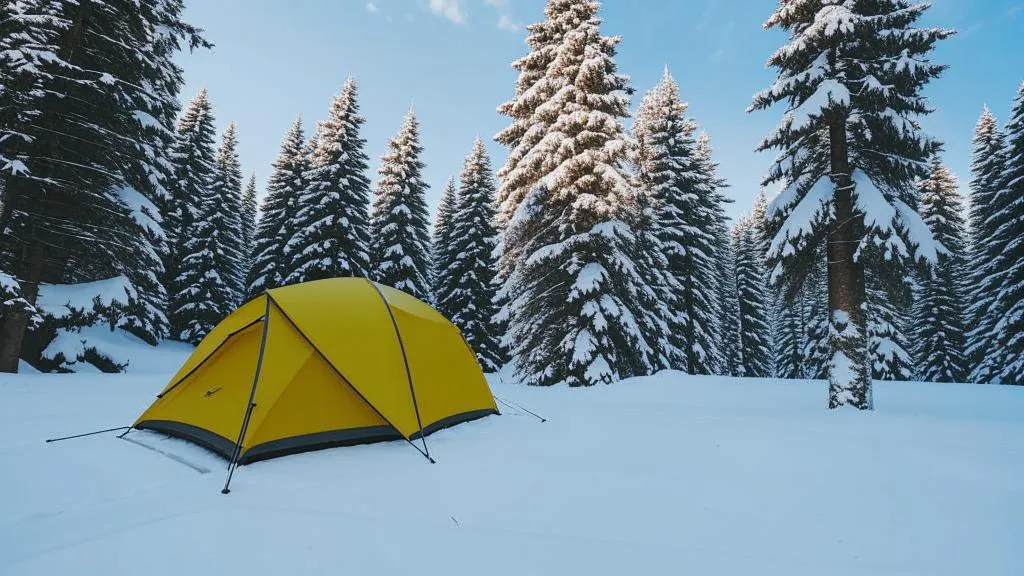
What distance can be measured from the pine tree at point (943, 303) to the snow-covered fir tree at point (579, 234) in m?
21.7

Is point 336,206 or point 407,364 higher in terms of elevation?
point 336,206

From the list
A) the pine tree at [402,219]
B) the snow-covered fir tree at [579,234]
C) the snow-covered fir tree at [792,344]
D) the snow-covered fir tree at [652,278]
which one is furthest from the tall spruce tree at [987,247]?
the pine tree at [402,219]

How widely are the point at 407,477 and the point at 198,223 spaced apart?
83.5 feet

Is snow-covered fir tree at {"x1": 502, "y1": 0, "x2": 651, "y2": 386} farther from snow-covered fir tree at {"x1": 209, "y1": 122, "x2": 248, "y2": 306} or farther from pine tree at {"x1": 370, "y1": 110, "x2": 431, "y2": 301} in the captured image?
snow-covered fir tree at {"x1": 209, "y1": 122, "x2": 248, "y2": 306}

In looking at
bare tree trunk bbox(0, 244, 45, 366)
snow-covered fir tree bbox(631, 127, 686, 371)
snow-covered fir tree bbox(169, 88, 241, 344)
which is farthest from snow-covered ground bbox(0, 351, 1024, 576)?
snow-covered fir tree bbox(169, 88, 241, 344)

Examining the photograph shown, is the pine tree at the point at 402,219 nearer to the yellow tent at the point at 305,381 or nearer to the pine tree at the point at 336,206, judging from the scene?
the pine tree at the point at 336,206

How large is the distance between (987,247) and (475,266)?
925 inches

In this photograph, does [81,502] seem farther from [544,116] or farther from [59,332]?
[544,116]

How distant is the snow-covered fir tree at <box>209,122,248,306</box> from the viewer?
23.6 m

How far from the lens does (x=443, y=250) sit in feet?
96.5

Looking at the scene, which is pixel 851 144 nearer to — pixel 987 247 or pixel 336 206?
pixel 987 247

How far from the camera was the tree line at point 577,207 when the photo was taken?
8.36 m

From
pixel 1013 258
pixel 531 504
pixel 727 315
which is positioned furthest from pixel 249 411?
pixel 727 315

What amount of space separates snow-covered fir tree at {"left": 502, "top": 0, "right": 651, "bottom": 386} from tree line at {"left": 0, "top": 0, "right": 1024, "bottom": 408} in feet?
0.22
